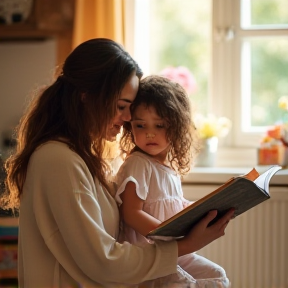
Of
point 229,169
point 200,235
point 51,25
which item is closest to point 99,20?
point 51,25

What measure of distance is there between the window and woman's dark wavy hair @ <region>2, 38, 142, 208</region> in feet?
4.35

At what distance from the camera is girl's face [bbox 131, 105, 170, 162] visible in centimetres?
169

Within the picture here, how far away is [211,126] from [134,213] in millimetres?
1297

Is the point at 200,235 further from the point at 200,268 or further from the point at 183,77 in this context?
the point at 183,77

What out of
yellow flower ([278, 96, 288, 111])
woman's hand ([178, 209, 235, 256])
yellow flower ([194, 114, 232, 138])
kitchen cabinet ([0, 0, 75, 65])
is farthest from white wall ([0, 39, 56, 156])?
woman's hand ([178, 209, 235, 256])

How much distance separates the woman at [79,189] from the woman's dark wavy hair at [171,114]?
7cm

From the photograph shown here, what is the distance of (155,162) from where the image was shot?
175cm

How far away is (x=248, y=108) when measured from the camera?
3035mm

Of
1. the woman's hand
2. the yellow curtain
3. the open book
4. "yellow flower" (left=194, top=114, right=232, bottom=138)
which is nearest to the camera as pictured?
the open book

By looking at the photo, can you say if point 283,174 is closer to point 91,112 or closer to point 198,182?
point 198,182

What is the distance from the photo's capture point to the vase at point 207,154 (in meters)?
2.86

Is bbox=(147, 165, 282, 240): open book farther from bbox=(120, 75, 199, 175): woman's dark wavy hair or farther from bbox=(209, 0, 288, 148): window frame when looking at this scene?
bbox=(209, 0, 288, 148): window frame

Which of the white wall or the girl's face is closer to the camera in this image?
the girl's face

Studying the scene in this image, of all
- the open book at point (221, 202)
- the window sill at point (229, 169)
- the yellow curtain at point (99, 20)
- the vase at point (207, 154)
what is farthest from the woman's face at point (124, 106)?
the vase at point (207, 154)
